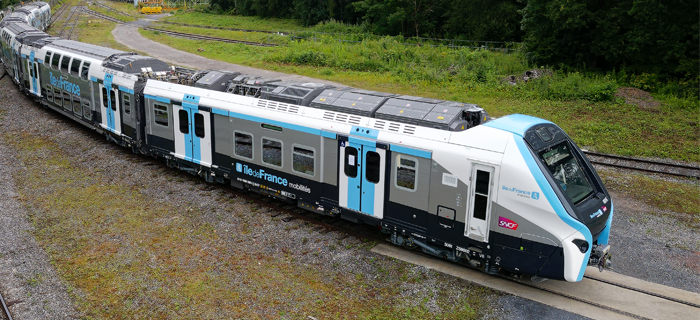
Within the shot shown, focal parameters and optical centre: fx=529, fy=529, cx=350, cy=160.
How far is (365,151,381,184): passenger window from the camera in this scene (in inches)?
462

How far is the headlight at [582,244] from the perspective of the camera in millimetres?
9625

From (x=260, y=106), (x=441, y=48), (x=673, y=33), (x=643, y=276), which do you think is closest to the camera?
(x=643, y=276)

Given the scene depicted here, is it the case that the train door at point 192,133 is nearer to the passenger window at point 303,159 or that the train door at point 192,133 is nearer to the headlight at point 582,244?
the passenger window at point 303,159

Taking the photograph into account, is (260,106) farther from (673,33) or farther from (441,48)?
(441,48)

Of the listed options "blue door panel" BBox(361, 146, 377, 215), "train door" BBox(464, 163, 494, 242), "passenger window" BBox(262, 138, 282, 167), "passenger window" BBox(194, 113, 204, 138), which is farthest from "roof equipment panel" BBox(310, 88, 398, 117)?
"passenger window" BBox(194, 113, 204, 138)

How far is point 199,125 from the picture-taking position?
611 inches

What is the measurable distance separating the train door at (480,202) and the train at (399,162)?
22mm

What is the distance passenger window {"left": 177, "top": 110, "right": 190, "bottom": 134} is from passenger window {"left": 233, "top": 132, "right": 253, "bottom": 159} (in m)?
2.14

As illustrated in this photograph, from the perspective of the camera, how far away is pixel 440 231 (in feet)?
36.3

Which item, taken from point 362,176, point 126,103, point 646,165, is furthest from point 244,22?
point 362,176

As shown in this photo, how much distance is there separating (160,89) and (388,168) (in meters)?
8.70

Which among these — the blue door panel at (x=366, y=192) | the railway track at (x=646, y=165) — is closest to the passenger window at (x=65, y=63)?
the blue door panel at (x=366, y=192)

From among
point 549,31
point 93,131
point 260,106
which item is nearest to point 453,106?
point 260,106

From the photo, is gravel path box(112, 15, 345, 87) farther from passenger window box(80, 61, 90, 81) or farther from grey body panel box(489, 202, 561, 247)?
grey body panel box(489, 202, 561, 247)
